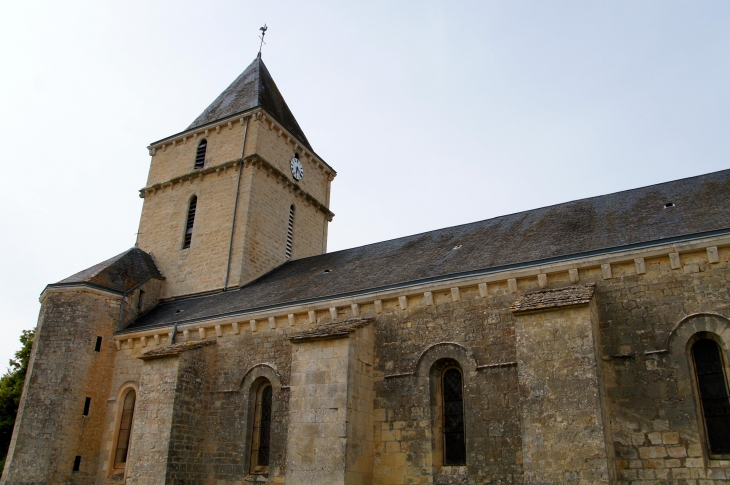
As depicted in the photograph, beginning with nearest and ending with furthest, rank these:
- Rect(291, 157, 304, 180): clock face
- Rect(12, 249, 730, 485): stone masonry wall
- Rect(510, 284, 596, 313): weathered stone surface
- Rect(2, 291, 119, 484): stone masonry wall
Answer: Rect(12, 249, 730, 485): stone masonry wall, Rect(510, 284, 596, 313): weathered stone surface, Rect(2, 291, 119, 484): stone masonry wall, Rect(291, 157, 304, 180): clock face

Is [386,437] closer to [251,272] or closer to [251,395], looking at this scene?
[251,395]

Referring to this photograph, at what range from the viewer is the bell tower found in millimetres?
21250

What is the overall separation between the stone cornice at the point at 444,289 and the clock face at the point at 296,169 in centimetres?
929

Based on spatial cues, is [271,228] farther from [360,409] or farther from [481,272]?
[481,272]

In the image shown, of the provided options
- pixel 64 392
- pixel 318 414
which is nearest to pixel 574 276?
pixel 318 414

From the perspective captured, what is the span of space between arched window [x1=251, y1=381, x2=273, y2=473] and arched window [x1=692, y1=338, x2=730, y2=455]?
9129 mm

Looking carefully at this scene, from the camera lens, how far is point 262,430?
1466cm

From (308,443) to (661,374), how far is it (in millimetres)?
6617

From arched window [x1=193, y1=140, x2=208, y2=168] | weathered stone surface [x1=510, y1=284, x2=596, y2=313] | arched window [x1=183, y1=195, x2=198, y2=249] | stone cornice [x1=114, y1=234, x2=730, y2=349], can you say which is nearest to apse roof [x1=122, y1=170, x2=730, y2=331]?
stone cornice [x1=114, y1=234, x2=730, y2=349]

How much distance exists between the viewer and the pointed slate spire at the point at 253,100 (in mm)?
24422

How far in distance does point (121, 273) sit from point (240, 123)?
7.14m

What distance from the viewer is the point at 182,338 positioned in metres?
16.6

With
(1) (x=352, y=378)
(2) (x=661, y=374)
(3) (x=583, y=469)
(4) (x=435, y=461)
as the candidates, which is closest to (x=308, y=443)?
(1) (x=352, y=378)

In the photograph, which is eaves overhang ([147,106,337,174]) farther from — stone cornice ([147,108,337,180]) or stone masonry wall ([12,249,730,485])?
stone masonry wall ([12,249,730,485])
